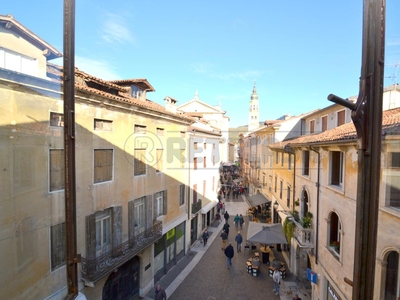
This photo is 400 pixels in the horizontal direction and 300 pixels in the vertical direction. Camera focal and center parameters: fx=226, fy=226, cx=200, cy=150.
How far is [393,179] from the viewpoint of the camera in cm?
321

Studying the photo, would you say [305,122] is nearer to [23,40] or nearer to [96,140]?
[96,140]

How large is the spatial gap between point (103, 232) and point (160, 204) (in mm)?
3850

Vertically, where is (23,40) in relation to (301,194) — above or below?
above

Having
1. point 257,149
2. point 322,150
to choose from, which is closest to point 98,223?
point 322,150

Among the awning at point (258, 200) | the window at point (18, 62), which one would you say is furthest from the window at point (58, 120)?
the awning at point (258, 200)

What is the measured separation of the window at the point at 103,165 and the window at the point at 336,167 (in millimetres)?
8057

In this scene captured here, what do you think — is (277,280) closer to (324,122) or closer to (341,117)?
(341,117)

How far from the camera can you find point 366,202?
1871mm

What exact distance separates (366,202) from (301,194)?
10356mm

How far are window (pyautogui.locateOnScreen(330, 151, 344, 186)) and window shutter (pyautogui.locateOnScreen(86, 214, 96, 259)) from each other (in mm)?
8293

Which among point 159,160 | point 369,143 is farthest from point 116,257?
point 369,143

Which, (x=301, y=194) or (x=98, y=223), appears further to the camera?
(x=301, y=194)

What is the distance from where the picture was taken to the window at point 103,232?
26.2 feet

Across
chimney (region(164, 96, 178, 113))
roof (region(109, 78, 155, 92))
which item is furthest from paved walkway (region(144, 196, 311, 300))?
roof (region(109, 78, 155, 92))
